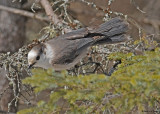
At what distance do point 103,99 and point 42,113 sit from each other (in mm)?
404

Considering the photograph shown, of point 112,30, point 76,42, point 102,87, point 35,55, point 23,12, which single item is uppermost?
point 23,12

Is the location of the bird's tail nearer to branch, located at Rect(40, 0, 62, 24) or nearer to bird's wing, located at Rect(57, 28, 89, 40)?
bird's wing, located at Rect(57, 28, 89, 40)

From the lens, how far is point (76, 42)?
3805 mm

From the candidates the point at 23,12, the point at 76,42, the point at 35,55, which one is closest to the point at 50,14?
the point at 76,42

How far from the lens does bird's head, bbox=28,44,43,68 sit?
3.31 m

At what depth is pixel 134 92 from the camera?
194 centimetres

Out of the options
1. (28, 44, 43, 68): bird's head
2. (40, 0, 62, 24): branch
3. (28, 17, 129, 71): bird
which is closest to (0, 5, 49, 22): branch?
(40, 0, 62, 24): branch

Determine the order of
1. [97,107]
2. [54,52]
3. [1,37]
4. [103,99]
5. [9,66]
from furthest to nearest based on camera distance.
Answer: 1. [1,37]
2. [54,52]
3. [9,66]
4. [97,107]
5. [103,99]

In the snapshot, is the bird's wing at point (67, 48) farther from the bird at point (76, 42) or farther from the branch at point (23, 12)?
the branch at point (23, 12)

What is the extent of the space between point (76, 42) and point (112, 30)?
45 cm

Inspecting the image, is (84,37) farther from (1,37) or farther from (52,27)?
(1,37)

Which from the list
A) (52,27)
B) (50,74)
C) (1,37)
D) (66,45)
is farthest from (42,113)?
(1,37)

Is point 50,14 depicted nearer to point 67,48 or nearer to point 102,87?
point 67,48

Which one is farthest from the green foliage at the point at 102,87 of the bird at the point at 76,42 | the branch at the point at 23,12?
the branch at the point at 23,12
